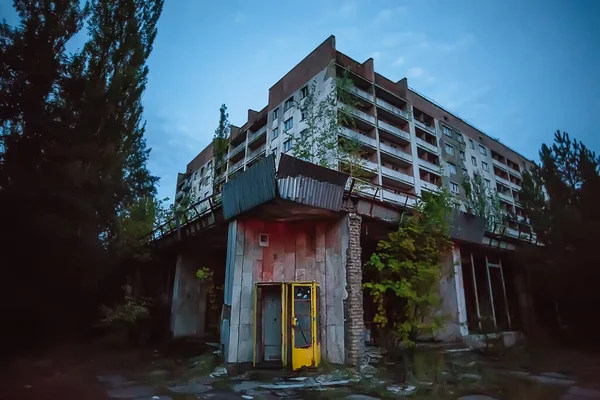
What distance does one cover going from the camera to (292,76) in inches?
1241

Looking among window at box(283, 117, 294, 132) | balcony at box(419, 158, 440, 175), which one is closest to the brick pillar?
window at box(283, 117, 294, 132)

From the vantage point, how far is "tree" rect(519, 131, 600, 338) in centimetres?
1345

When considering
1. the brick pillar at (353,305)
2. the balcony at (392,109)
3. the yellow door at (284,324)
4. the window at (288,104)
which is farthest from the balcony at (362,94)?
the yellow door at (284,324)

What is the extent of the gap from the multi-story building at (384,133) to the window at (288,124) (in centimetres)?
9

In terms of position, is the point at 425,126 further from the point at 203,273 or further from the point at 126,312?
the point at 126,312

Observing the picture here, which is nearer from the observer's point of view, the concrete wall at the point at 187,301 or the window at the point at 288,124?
the concrete wall at the point at 187,301

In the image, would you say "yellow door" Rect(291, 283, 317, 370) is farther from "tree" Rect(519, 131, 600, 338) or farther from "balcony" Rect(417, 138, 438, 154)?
"balcony" Rect(417, 138, 438, 154)

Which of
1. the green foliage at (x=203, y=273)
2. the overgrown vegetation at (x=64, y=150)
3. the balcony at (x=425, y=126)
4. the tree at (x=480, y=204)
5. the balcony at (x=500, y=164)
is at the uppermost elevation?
the balcony at (x=425, y=126)

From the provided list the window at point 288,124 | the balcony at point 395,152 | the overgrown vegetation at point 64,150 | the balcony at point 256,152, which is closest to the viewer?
the overgrown vegetation at point 64,150

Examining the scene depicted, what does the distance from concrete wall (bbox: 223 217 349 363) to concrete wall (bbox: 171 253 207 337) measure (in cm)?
639

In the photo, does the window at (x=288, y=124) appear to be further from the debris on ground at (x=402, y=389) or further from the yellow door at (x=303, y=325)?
the debris on ground at (x=402, y=389)

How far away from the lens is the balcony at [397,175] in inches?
1154

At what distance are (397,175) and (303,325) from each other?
2386 cm

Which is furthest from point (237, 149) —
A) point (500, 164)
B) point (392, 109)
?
point (500, 164)
